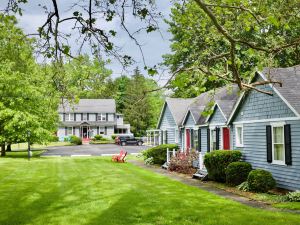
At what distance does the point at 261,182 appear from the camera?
1573 cm

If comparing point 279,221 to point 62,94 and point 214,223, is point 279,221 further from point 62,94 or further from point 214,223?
point 62,94

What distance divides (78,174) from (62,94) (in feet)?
45.4

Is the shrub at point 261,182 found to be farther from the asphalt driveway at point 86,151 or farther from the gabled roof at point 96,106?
the gabled roof at point 96,106

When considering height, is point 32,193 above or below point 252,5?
below

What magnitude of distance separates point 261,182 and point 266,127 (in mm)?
2764

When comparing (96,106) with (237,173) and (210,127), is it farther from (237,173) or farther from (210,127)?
(237,173)

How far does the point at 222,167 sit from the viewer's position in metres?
18.8

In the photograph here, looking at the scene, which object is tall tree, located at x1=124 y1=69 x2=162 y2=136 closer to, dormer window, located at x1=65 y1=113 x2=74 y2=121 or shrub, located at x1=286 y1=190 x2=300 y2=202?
dormer window, located at x1=65 y1=113 x2=74 y2=121

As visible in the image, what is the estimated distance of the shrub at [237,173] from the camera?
57.6ft

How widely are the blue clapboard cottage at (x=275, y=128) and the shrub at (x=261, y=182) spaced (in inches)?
22.8

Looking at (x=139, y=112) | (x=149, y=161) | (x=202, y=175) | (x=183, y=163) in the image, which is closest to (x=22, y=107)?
(x=149, y=161)

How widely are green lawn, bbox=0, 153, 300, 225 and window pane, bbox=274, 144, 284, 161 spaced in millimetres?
3583

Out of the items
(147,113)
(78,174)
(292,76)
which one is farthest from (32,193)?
(147,113)

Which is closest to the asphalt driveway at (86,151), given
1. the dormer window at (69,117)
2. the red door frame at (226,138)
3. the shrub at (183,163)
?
the shrub at (183,163)
